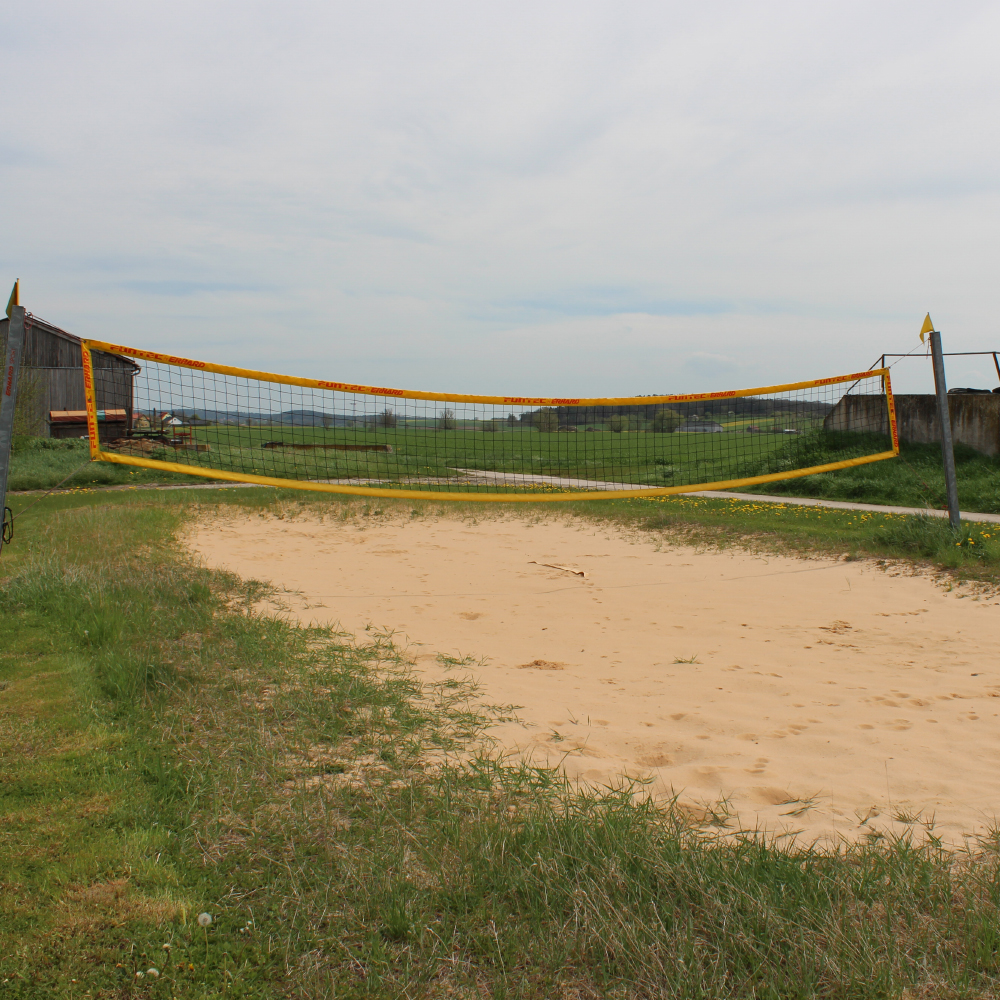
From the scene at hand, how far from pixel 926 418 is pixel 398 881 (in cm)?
1397

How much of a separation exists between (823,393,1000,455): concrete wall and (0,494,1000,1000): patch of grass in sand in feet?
36.5

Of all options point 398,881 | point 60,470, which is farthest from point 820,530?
point 60,470

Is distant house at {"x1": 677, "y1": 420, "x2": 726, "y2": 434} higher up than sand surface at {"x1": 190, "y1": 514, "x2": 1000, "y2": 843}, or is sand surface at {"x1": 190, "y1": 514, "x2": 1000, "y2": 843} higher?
distant house at {"x1": 677, "y1": 420, "x2": 726, "y2": 434}

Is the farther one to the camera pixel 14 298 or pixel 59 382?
pixel 59 382

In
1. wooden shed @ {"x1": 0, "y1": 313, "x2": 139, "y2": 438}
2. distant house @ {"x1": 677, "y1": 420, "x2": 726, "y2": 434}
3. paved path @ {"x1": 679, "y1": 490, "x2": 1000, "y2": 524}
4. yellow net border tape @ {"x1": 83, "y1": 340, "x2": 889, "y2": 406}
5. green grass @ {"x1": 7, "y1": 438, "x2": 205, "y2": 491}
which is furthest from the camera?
wooden shed @ {"x1": 0, "y1": 313, "x2": 139, "y2": 438}

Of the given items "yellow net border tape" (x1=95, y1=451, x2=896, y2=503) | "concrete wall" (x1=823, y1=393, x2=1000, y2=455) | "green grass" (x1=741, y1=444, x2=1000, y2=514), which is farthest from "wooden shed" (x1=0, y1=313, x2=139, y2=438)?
"concrete wall" (x1=823, y1=393, x2=1000, y2=455)

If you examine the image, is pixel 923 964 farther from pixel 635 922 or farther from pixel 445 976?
pixel 445 976

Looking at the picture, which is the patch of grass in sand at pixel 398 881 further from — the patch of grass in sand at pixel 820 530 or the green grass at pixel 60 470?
the green grass at pixel 60 470

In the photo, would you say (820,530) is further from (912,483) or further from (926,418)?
(926,418)

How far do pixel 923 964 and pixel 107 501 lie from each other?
40.2ft

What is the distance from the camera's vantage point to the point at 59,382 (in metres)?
23.8

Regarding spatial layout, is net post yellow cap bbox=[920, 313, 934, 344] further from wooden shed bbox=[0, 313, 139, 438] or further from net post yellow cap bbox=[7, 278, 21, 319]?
wooden shed bbox=[0, 313, 139, 438]

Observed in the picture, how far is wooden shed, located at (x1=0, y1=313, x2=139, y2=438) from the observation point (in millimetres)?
21719

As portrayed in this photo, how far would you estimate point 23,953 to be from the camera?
6.02 feet
